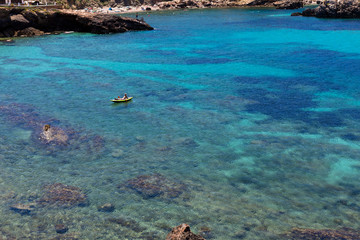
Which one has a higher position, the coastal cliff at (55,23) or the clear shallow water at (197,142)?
the coastal cliff at (55,23)

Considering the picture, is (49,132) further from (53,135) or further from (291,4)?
(291,4)

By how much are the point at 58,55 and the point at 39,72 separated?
13477 mm

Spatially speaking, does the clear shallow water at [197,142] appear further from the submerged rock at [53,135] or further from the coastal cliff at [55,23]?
the coastal cliff at [55,23]

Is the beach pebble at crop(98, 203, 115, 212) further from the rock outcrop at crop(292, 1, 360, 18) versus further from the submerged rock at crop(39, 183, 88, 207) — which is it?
the rock outcrop at crop(292, 1, 360, 18)

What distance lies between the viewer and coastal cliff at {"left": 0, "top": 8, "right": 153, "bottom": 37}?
3371 inches

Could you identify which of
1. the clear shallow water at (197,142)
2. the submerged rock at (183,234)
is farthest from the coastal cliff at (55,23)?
the submerged rock at (183,234)

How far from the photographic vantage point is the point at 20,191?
20.7 meters

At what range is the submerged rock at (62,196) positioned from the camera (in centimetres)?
1939

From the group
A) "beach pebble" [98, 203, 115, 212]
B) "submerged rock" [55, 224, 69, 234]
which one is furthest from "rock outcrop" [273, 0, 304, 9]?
"submerged rock" [55, 224, 69, 234]

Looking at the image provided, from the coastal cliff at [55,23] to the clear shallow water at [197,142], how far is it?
2915 centimetres

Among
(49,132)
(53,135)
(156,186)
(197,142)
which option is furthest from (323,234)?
(49,132)

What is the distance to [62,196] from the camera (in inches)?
789

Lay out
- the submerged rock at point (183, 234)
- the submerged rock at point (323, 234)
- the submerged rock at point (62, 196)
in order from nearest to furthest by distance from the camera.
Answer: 1. the submerged rock at point (183, 234)
2. the submerged rock at point (323, 234)
3. the submerged rock at point (62, 196)

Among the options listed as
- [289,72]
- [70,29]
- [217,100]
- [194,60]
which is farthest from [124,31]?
[217,100]
